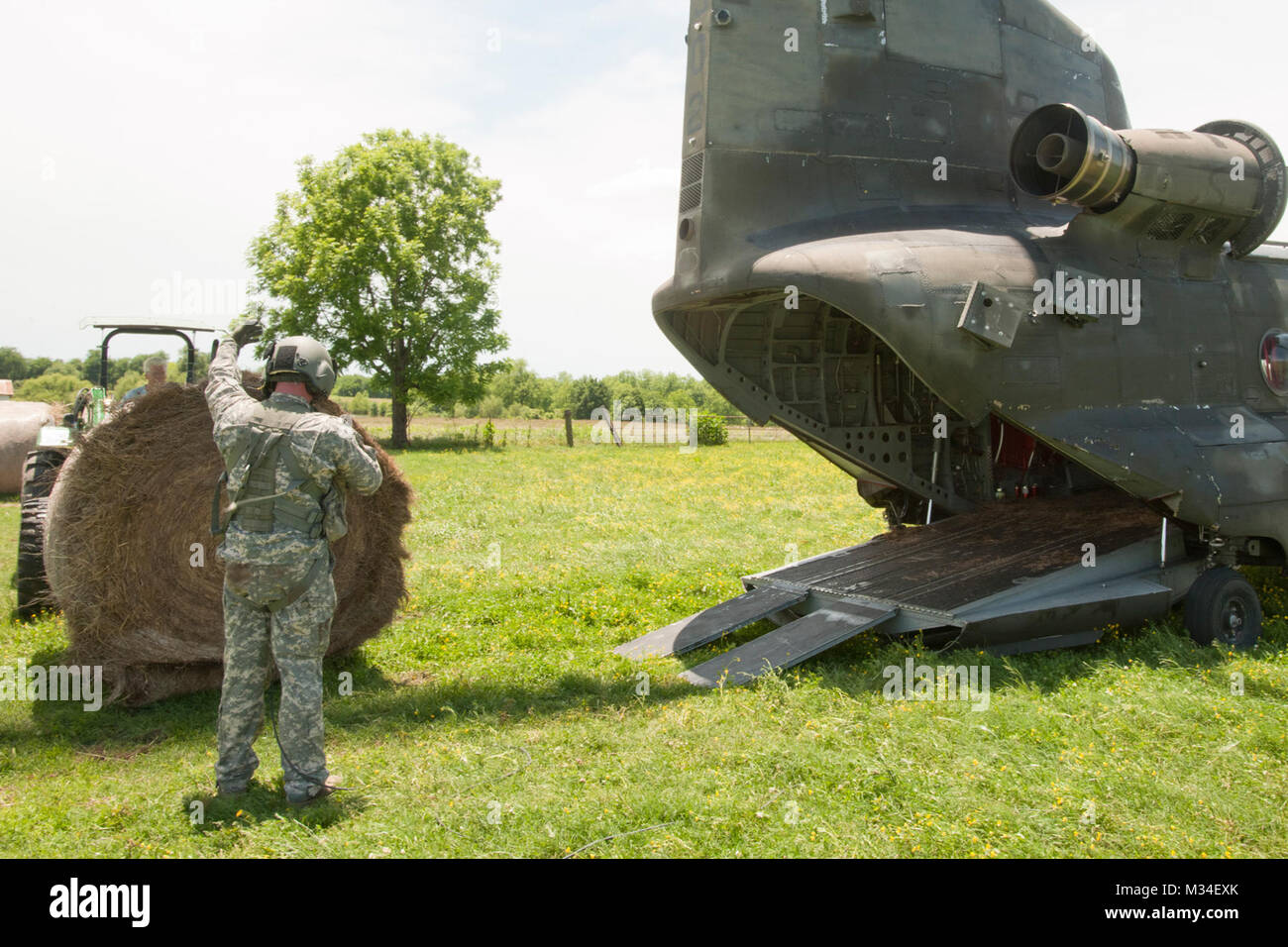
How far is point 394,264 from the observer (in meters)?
36.9

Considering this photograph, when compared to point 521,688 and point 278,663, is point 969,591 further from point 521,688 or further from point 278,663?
point 278,663

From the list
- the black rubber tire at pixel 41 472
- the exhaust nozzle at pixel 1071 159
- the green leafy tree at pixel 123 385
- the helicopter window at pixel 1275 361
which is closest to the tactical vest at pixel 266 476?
the green leafy tree at pixel 123 385

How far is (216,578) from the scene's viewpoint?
677 cm

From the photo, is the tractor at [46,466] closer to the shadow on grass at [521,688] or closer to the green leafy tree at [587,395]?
the shadow on grass at [521,688]

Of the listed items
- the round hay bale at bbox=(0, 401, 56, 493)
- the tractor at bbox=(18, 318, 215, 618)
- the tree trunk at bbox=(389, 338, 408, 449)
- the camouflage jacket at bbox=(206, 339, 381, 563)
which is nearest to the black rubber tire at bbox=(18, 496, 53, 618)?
the tractor at bbox=(18, 318, 215, 618)

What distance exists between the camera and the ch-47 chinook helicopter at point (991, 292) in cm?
757

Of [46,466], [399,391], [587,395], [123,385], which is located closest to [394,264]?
[399,391]

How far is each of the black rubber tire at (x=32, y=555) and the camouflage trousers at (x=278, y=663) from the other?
4.56 meters

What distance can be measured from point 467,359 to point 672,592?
3096 cm

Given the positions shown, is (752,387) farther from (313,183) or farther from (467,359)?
(313,183)

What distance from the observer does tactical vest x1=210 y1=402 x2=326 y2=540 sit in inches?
205

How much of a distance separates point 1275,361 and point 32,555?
39.9 feet

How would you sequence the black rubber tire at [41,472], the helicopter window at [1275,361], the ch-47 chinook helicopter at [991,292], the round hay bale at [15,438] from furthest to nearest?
1. the round hay bale at [15,438]
2. the helicopter window at [1275,361]
3. the black rubber tire at [41,472]
4. the ch-47 chinook helicopter at [991,292]
